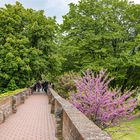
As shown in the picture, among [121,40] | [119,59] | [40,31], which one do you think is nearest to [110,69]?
[119,59]

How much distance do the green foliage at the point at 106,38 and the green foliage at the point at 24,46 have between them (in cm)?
450

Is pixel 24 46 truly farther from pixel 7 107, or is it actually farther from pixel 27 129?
pixel 27 129

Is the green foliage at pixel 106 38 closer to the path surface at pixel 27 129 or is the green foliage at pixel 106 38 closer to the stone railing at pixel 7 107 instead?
the stone railing at pixel 7 107

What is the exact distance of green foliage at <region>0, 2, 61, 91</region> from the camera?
34.1 meters

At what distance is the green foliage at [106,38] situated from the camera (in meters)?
29.5

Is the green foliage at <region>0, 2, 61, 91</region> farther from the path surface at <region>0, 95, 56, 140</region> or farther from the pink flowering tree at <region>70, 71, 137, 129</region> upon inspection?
the pink flowering tree at <region>70, 71, 137, 129</region>

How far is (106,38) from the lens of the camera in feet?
98.1

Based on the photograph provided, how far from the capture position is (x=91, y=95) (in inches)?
422

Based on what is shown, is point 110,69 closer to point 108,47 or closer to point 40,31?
point 108,47

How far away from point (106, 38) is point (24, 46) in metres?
10.7

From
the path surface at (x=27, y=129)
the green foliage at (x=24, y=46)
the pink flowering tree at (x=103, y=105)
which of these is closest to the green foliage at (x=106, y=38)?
the green foliage at (x=24, y=46)

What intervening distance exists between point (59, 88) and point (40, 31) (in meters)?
12.9

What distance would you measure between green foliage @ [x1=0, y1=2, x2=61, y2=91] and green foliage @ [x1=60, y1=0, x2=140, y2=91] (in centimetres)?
450

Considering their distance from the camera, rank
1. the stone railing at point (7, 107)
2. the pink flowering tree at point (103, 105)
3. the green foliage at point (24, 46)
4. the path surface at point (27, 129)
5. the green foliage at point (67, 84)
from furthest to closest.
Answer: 1. the green foliage at point (24, 46)
2. the green foliage at point (67, 84)
3. the stone railing at point (7, 107)
4. the path surface at point (27, 129)
5. the pink flowering tree at point (103, 105)
